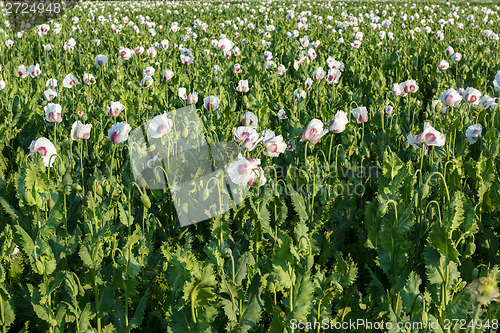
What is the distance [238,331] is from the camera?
5.81ft

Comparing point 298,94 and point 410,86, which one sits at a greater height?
point 410,86

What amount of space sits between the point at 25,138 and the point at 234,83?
256 centimetres

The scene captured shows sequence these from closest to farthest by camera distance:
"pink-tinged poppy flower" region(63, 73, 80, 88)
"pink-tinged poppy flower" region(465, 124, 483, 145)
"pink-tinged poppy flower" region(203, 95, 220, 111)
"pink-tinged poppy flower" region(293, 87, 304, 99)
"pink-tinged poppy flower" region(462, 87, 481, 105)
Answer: "pink-tinged poppy flower" region(465, 124, 483, 145) → "pink-tinged poppy flower" region(462, 87, 481, 105) → "pink-tinged poppy flower" region(203, 95, 220, 111) → "pink-tinged poppy flower" region(293, 87, 304, 99) → "pink-tinged poppy flower" region(63, 73, 80, 88)

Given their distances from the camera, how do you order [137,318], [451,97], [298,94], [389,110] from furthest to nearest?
[298,94] → [389,110] → [451,97] → [137,318]

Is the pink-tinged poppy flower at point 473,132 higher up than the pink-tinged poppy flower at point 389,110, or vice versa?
the pink-tinged poppy flower at point 473,132

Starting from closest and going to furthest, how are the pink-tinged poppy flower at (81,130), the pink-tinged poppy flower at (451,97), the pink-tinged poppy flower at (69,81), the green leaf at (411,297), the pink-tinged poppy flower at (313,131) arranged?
the green leaf at (411,297) < the pink-tinged poppy flower at (313,131) < the pink-tinged poppy flower at (81,130) < the pink-tinged poppy flower at (451,97) < the pink-tinged poppy flower at (69,81)

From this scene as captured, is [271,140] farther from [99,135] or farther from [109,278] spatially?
[99,135]

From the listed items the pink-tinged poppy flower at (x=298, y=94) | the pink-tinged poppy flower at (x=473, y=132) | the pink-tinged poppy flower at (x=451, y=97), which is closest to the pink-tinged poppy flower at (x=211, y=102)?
the pink-tinged poppy flower at (x=298, y=94)

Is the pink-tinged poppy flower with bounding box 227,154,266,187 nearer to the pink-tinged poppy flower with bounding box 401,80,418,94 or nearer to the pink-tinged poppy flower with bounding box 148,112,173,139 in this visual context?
the pink-tinged poppy flower with bounding box 148,112,173,139

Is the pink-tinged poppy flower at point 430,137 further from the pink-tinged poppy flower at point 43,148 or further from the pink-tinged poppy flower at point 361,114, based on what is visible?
the pink-tinged poppy flower at point 43,148

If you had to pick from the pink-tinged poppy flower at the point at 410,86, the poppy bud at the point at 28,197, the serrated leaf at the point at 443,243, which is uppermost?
the poppy bud at the point at 28,197

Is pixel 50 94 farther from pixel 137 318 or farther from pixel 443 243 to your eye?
pixel 443 243

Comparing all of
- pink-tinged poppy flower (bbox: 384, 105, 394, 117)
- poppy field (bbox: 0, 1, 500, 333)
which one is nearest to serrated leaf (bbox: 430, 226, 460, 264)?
poppy field (bbox: 0, 1, 500, 333)

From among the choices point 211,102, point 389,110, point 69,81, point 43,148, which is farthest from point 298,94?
point 43,148
